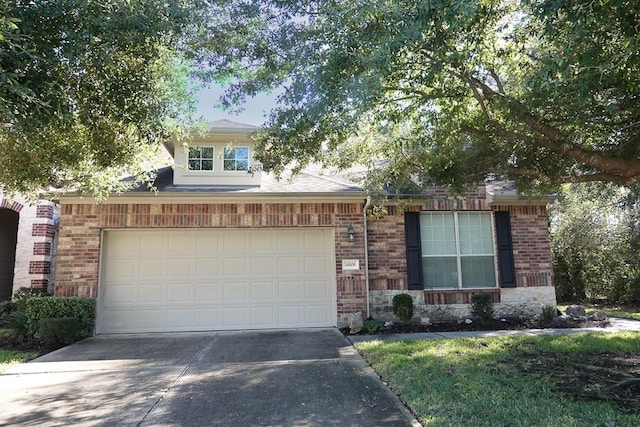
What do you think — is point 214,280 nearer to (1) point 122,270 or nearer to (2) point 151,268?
(2) point 151,268

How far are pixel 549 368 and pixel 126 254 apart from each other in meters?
8.40

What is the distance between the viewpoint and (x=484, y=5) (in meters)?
4.92

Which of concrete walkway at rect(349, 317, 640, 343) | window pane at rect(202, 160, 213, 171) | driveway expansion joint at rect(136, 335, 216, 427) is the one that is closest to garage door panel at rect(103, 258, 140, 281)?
driveway expansion joint at rect(136, 335, 216, 427)

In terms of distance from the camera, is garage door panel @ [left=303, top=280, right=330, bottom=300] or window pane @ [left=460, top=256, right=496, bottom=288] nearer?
garage door panel @ [left=303, top=280, right=330, bottom=300]

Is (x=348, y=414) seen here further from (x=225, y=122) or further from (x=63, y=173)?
(x=225, y=122)

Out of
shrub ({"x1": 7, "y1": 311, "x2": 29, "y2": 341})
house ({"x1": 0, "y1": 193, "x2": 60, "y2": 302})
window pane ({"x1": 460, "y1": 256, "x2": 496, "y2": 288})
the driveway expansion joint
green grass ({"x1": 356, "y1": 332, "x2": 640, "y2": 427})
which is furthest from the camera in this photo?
house ({"x1": 0, "y1": 193, "x2": 60, "y2": 302})

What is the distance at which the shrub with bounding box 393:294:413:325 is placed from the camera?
30.7 ft

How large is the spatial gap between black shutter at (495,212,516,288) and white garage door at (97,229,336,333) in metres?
4.09

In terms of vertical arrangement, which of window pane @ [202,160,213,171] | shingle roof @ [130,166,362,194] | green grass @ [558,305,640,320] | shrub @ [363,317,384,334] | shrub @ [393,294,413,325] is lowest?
green grass @ [558,305,640,320]

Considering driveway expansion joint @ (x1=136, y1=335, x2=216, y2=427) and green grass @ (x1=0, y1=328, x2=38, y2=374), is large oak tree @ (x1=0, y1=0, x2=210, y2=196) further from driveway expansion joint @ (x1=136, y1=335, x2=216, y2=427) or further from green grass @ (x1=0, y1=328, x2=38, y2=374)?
driveway expansion joint @ (x1=136, y1=335, x2=216, y2=427)

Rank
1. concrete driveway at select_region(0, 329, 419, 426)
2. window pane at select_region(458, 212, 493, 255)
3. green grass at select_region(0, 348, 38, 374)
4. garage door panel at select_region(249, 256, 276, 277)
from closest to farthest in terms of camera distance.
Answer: concrete driveway at select_region(0, 329, 419, 426), green grass at select_region(0, 348, 38, 374), garage door panel at select_region(249, 256, 276, 277), window pane at select_region(458, 212, 493, 255)

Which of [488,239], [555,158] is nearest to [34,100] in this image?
[555,158]

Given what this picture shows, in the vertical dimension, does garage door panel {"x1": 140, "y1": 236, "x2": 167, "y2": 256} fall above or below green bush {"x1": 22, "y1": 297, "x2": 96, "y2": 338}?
above

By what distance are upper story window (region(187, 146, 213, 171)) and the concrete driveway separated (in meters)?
4.20
